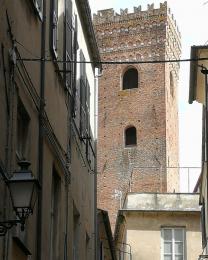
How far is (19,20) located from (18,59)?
52cm

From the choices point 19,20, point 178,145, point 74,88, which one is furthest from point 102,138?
point 19,20

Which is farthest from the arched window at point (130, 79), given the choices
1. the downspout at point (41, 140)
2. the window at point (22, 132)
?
the window at point (22, 132)

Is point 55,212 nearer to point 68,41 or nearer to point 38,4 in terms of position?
point 68,41

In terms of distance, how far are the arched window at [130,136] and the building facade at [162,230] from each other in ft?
77.7

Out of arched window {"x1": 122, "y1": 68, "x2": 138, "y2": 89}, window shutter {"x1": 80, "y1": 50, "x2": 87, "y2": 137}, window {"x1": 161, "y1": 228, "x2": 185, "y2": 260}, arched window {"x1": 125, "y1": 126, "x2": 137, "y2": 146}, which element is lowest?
window {"x1": 161, "y1": 228, "x2": 185, "y2": 260}

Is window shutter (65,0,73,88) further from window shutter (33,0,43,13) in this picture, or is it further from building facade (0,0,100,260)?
window shutter (33,0,43,13)

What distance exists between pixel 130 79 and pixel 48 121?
47.0m

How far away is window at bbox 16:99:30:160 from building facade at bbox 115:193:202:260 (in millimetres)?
21143

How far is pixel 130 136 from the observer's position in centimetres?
5647

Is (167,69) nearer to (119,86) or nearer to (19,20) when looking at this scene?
(119,86)

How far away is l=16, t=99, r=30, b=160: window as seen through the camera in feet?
33.8

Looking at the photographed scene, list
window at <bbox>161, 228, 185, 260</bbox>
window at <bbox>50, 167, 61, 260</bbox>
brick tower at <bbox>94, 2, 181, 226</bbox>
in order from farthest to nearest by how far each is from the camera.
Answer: brick tower at <bbox>94, 2, 181, 226</bbox> → window at <bbox>161, 228, 185, 260</bbox> → window at <bbox>50, 167, 61, 260</bbox>

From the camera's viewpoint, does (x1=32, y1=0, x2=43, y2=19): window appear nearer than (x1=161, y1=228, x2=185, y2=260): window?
Yes

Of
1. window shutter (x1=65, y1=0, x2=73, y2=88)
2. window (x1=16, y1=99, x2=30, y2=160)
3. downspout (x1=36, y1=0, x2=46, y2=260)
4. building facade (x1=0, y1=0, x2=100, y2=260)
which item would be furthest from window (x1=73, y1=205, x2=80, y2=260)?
window (x1=16, y1=99, x2=30, y2=160)
